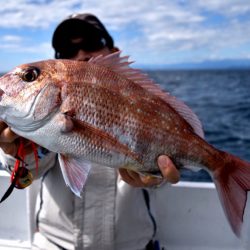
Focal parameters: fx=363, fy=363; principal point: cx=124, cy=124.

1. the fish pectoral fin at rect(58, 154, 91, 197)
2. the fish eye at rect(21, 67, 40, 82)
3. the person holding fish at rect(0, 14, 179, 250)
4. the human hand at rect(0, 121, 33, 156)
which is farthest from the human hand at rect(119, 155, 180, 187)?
the fish eye at rect(21, 67, 40, 82)

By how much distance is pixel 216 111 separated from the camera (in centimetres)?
1838

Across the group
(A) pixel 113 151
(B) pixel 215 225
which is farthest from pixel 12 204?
(A) pixel 113 151

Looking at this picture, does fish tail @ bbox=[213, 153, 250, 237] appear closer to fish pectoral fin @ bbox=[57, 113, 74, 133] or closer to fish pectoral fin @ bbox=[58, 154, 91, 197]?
fish pectoral fin @ bbox=[58, 154, 91, 197]

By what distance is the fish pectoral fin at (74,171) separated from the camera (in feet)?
5.88

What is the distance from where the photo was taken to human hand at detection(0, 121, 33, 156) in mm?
2074

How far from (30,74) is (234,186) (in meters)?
1.21

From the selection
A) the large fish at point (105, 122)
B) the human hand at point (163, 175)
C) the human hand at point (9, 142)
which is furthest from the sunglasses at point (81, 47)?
the large fish at point (105, 122)

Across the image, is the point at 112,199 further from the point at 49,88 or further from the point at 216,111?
the point at 216,111

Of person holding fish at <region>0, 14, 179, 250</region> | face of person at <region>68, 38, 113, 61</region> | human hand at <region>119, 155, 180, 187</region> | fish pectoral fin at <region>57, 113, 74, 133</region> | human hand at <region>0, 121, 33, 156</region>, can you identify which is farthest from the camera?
face of person at <region>68, 38, 113, 61</region>

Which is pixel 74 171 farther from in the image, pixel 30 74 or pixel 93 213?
pixel 93 213

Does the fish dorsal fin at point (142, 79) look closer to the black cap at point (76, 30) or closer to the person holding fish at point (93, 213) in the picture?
the person holding fish at point (93, 213)

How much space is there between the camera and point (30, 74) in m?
1.81

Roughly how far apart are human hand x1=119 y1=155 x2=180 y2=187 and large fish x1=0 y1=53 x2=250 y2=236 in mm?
40

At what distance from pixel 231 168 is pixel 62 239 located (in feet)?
5.08
